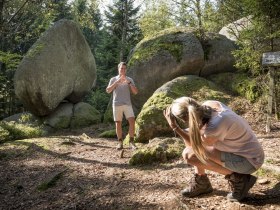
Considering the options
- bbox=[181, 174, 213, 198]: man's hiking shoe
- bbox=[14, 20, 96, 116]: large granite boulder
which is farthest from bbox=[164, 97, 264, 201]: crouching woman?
bbox=[14, 20, 96, 116]: large granite boulder

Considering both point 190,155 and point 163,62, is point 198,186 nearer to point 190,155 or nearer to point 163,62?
point 190,155

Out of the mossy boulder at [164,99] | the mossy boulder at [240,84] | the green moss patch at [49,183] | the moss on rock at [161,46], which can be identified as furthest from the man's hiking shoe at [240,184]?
the moss on rock at [161,46]

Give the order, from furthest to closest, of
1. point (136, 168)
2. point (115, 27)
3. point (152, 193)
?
point (115, 27) → point (136, 168) → point (152, 193)

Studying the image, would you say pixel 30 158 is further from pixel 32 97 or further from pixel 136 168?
pixel 32 97

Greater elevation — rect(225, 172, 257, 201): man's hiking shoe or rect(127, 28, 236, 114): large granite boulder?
rect(127, 28, 236, 114): large granite boulder

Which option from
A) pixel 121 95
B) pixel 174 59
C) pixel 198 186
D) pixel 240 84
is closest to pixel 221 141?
pixel 198 186

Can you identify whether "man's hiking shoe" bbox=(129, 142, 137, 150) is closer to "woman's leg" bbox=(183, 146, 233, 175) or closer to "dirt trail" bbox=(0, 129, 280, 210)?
"dirt trail" bbox=(0, 129, 280, 210)

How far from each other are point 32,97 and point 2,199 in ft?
29.7

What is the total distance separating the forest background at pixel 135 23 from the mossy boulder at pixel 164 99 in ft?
4.49

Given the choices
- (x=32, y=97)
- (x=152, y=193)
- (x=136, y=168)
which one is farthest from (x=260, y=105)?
(x=32, y=97)

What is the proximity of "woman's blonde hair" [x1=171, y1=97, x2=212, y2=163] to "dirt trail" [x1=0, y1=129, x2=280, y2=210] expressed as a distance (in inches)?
35.4

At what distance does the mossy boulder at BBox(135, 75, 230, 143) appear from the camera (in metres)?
8.43

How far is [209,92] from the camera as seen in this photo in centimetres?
1020

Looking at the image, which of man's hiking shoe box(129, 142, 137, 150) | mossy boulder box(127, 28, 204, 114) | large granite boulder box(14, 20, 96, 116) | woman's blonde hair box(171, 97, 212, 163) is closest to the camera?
woman's blonde hair box(171, 97, 212, 163)
